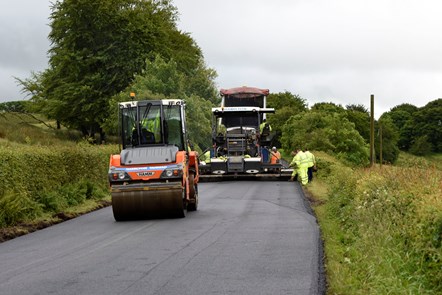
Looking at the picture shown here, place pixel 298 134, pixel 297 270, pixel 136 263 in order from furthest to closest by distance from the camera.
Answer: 1. pixel 298 134
2. pixel 136 263
3. pixel 297 270

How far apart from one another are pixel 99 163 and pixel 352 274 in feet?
53.5

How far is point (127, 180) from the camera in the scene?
51.1 ft

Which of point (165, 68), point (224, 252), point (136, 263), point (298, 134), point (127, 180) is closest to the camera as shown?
point (136, 263)

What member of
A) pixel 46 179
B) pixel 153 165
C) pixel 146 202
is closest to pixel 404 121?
pixel 46 179

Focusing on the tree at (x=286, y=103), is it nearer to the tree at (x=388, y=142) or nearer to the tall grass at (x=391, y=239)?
the tree at (x=388, y=142)

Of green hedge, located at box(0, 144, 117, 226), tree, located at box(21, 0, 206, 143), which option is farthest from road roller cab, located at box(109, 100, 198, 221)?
tree, located at box(21, 0, 206, 143)

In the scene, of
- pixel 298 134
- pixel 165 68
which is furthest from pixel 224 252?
pixel 298 134

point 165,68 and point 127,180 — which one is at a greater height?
point 165,68

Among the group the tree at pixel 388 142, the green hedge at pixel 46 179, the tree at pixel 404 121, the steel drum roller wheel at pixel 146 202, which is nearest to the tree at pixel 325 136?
the tree at pixel 388 142

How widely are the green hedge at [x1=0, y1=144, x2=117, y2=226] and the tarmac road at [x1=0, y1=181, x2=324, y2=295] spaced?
1.02 metres

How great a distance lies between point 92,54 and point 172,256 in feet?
131

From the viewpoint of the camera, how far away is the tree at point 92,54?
48062 millimetres

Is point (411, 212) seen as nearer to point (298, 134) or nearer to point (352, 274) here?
point (352, 274)

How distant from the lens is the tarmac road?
825cm
